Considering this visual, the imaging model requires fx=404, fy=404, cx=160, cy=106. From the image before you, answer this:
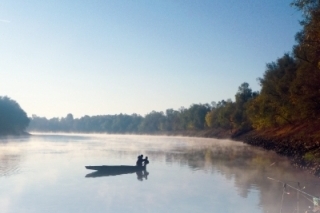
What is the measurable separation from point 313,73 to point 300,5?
10852 mm

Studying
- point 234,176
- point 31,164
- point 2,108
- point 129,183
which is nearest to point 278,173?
point 234,176

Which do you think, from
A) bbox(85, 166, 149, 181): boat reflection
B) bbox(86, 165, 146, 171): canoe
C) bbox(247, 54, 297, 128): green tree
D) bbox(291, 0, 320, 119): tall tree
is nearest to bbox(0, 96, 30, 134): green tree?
bbox(247, 54, 297, 128): green tree

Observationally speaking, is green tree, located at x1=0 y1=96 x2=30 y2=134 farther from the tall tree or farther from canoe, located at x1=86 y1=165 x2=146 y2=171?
the tall tree

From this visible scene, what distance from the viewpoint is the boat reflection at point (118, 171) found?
3195 cm

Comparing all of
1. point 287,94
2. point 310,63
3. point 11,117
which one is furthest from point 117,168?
point 11,117

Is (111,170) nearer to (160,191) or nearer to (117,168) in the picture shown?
(117,168)

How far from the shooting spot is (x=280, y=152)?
5128 cm

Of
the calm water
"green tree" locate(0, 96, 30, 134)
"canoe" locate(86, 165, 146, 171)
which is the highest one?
"green tree" locate(0, 96, 30, 134)

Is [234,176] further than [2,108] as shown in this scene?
No

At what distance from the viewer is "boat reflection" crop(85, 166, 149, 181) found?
3195 cm

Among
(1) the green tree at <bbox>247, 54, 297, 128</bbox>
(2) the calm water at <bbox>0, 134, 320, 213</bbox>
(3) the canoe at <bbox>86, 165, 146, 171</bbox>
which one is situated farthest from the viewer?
(1) the green tree at <bbox>247, 54, 297, 128</bbox>

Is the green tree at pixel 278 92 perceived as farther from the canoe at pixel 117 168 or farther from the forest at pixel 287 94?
the canoe at pixel 117 168

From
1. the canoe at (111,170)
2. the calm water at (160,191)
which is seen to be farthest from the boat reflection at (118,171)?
the calm water at (160,191)

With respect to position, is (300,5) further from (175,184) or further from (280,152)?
(280,152)
